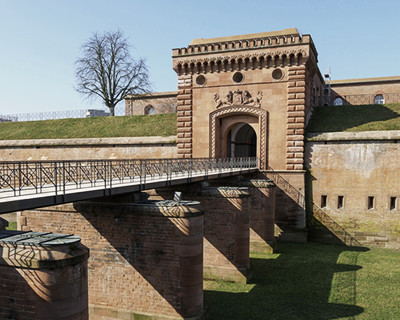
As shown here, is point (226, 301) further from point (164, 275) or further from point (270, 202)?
point (270, 202)

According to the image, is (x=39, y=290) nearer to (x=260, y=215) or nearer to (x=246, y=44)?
(x=260, y=215)

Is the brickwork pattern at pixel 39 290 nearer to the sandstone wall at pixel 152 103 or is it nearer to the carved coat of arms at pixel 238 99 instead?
the carved coat of arms at pixel 238 99

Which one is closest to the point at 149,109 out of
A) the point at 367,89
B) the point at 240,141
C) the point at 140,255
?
the point at 240,141

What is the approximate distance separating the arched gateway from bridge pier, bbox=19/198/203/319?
14439mm

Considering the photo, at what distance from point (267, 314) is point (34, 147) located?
89.5ft

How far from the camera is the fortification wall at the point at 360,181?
21578 millimetres

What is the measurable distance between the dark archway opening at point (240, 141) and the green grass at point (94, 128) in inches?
181

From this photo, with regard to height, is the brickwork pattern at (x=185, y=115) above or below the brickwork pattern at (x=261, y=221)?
above

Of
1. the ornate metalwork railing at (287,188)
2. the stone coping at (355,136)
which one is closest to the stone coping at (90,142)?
the ornate metalwork railing at (287,188)

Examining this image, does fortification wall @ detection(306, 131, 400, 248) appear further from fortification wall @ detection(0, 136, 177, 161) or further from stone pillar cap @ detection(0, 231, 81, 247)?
stone pillar cap @ detection(0, 231, 81, 247)

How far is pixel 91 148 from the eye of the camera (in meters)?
29.9

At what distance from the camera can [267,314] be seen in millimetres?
11992

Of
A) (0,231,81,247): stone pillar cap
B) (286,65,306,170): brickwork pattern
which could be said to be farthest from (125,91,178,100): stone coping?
(0,231,81,247): stone pillar cap

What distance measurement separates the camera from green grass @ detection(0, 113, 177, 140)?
3002 cm
